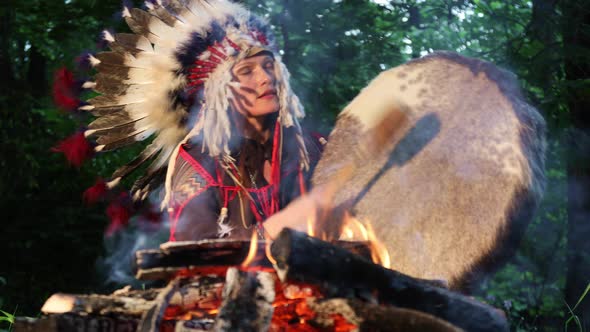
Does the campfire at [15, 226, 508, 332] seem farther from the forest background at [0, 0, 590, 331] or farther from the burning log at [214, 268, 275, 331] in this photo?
the forest background at [0, 0, 590, 331]

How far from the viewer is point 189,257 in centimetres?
255

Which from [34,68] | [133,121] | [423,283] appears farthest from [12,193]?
[423,283]

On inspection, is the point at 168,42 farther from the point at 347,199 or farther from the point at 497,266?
the point at 497,266

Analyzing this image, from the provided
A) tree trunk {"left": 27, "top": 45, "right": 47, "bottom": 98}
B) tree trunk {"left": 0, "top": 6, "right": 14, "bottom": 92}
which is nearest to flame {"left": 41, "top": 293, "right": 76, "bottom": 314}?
tree trunk {"left": 0, "top": 6, "right": 14, "bottom": 92}

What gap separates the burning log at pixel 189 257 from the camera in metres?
2.51

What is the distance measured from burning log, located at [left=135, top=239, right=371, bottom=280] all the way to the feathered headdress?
1205 mm

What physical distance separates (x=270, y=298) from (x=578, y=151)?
4.25m

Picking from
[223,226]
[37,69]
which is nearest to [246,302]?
[223,226]

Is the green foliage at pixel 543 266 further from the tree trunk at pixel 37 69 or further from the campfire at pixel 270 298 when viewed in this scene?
the tree trunk at pixel 37 69

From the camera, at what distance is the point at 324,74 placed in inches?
271

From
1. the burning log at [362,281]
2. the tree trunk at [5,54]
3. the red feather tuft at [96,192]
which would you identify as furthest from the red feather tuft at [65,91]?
the tree trunk at [5,54]

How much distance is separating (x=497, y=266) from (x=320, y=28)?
413cm

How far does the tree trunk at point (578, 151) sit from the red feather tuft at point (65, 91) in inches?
143

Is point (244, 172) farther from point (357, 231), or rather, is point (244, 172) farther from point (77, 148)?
point (77, 148)
